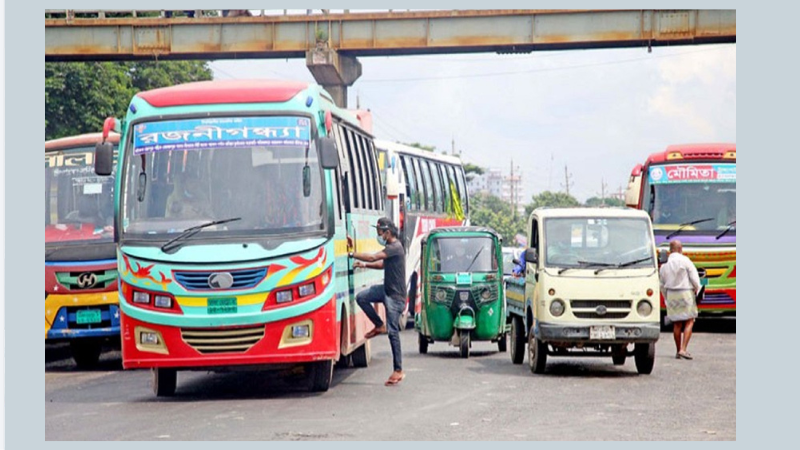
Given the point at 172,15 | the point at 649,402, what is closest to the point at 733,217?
the point at 649,402

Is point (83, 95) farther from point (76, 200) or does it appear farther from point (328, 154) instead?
point (328, 154)

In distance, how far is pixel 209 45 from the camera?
43750 mm

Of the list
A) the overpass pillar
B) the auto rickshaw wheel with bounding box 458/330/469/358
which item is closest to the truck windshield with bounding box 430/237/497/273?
the auto rickshaw wheel with bounding box 458/330/469/358

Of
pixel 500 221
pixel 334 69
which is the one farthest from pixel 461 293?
pixel 500 221

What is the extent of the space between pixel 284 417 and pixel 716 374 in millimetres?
7407

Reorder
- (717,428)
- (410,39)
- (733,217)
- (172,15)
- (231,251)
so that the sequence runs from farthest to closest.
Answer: (172,15), (410,39), (733,217), (231,251), (717,428)

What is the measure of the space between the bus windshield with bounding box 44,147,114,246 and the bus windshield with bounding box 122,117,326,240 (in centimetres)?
533

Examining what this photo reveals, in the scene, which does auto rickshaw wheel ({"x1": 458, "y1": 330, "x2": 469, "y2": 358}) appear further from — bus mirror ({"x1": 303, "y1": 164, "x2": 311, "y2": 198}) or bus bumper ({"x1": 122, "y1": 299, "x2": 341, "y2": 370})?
bus mirror ({"x1": 303, "y1": 164, "x2": 311, "y2": 198})

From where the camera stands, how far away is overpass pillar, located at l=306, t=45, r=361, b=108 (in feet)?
142

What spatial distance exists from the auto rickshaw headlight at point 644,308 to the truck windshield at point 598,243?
54 cm

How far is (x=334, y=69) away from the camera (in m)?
43.5

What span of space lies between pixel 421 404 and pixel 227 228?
2.63m

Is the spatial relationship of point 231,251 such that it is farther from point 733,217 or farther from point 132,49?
point 132,49

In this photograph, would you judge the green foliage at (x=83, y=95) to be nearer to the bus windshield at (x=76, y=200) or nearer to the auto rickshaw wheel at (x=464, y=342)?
the bus windshield at (x=76, y=200)
